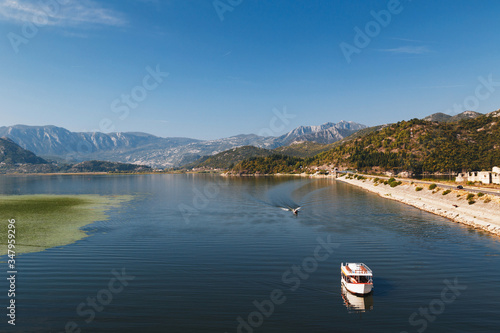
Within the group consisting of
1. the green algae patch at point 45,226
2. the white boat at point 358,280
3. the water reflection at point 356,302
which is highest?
the white boat at point 358,280

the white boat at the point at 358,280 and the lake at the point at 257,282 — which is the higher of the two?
the white boat at the point at 358,280

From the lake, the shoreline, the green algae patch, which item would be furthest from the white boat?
the green algae patch

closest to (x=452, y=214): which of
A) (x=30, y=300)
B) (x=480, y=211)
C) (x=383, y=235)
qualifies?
(x=480, y=211)

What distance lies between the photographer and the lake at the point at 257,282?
23.5m

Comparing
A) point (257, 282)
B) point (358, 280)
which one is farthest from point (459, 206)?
point (257, 282)

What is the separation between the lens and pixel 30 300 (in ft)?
88.0

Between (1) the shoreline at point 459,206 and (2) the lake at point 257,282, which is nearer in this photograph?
(2) the lake at point 257,282

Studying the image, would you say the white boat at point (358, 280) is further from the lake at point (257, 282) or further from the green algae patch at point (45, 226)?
the green algae patch at point (45, 226)

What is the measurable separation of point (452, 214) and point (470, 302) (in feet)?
171

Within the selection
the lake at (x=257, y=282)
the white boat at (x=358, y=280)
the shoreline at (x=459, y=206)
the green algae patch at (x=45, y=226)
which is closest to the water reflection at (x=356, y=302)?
the lake at (x=257, y=282)

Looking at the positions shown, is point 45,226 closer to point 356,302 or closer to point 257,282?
point 257,282

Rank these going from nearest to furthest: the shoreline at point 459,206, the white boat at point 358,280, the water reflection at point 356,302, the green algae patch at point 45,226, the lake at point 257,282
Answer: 1. the lake at point 257,282
2. the water reflection at point 356,302
3. the white boat at point 358,280
4. the green algae patch at point 45,226
5. the shoreline at point 459,206

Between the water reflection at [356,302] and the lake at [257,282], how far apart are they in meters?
0.10

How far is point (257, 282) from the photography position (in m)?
Answer: 31.4
